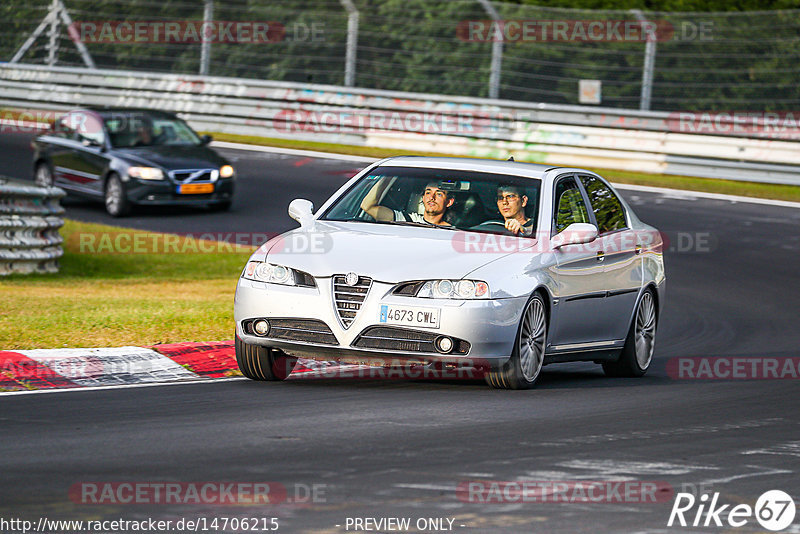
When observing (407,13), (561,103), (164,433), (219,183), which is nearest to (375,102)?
(407,13)

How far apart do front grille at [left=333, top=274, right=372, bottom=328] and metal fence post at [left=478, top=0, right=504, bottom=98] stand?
1873 cm

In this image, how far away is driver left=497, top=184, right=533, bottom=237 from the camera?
1005 cm


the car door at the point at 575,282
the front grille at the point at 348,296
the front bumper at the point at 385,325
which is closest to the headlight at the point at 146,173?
the car door at the point at 575,282

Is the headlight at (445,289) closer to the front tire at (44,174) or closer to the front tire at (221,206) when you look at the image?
the front tire at (221,206)

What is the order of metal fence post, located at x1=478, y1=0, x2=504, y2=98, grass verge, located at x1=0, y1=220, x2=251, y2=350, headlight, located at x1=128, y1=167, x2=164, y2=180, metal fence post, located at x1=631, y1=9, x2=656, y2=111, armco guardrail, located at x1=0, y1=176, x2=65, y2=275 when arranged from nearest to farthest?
grass verge, located at x1=0, y1=220, x2=251, y2=350, armco guardrail, located at x1=0, y1=176, x2=65, y2=275, headlight, located at x1=128, y1=167, x2=164, y2=180, metal fence post, located at x1=631, y1=9, x2=656, y2=111, metal fence post, located at x1=478, y1=0, x2=504, y2=98

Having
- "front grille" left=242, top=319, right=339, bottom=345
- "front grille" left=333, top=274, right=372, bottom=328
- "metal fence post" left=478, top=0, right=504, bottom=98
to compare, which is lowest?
"front grille" left=242, top=319, right=339, bottom=345

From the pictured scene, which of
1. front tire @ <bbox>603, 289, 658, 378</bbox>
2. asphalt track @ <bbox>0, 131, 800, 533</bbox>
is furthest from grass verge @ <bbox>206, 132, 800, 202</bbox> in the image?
asphalt track @ <bbox>0, 131, 800, 533</bbox>

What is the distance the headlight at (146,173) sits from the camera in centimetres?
2169

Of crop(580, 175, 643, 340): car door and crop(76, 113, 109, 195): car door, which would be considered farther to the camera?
crop(76, 113, 109, 195): car door

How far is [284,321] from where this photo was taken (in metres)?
9.23

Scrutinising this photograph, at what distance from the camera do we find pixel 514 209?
1016 centimetres

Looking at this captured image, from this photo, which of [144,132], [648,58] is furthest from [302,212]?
[648,58]

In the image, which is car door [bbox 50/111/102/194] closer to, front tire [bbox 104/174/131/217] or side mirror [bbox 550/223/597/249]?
front tire [bbox 104/174/131/217]

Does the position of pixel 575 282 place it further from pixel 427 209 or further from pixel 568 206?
pixel 427 209
